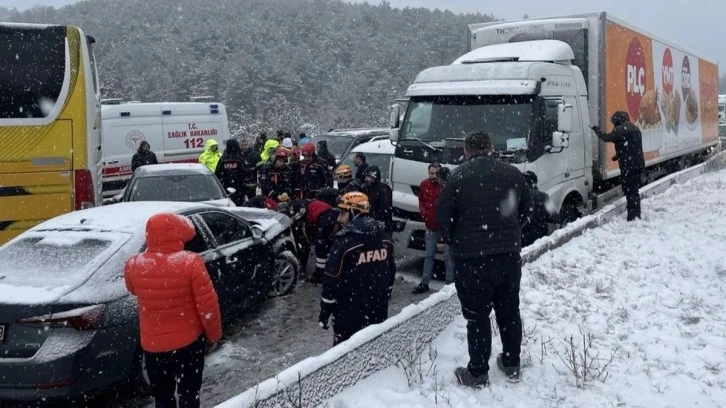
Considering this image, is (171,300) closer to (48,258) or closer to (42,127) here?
(48,258)

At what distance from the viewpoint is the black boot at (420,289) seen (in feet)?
27.4

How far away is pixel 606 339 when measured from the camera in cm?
538

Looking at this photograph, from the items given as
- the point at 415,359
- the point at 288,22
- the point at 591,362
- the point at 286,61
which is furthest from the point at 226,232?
the point at 288,22

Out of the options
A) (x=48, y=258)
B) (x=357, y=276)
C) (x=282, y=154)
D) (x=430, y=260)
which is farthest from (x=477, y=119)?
(x=48, y=258)

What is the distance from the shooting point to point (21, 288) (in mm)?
4809

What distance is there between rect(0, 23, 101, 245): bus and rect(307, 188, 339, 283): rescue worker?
2.80 m

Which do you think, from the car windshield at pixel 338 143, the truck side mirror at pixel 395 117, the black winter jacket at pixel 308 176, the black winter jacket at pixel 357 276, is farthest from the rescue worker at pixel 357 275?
the car windshield at pixel 338 143

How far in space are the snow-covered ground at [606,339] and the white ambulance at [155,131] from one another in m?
11.2

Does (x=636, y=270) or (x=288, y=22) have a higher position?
(x=288, y=22)

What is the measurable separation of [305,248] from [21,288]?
4887 mm

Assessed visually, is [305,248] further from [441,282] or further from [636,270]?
[636,270]

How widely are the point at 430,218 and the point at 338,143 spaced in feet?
30.2

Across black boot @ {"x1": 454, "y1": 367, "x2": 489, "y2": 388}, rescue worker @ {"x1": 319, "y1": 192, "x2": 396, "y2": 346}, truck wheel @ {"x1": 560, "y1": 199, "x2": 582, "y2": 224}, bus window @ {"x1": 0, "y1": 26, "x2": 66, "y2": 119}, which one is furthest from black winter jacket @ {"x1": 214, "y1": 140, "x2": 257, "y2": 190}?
black boot @ {"x1": 454, "y1": 367, "x2": 489, "y2": 388}

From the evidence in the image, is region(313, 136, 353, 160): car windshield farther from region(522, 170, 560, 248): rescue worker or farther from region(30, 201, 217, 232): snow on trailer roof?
region(30, 201, 217, 232): snow on trailer roof
